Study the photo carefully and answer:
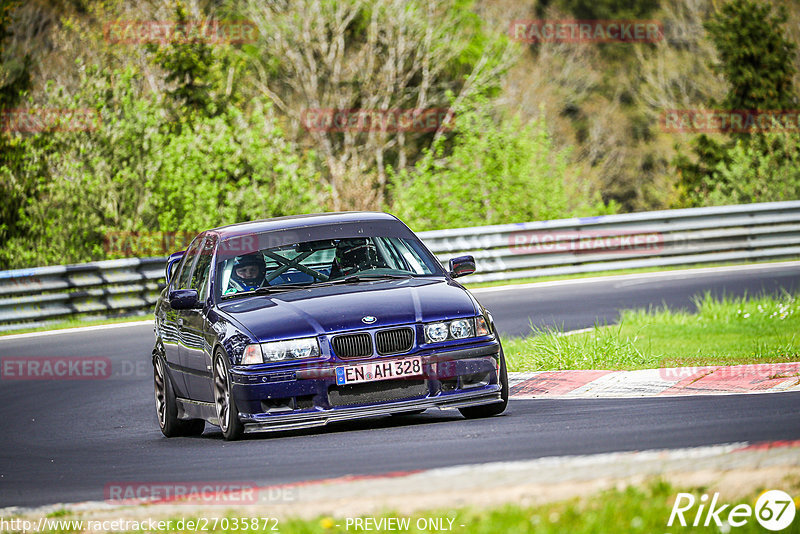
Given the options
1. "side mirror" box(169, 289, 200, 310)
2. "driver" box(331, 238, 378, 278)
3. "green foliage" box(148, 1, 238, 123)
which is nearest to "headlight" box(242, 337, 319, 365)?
"driver" box(331, 238, 378, 278)

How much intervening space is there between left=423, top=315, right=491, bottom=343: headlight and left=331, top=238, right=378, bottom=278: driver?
126cm

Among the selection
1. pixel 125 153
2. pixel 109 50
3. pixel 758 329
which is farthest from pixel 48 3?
pixel 758 329

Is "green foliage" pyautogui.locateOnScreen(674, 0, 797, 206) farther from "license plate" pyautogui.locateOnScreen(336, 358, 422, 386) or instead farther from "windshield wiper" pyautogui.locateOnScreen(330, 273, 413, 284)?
"license plate" pyautogui.locateOnScreen(336, 358, 422, 386)

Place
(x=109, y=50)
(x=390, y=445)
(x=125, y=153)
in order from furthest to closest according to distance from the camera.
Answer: (x=109, y=50) → (x=125, y=153) → (x=390, y=445)

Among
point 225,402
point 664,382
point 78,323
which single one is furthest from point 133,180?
point 225,402

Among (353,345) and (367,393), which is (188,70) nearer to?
(353,345)

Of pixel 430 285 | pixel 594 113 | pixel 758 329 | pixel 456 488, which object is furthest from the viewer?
pixel 594 113

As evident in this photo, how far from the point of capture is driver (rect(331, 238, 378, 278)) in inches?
388

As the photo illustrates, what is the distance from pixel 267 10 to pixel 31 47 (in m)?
8.28

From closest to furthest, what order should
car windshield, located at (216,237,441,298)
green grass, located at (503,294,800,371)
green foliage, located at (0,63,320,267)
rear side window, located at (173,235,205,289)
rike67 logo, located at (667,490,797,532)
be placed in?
rike67 logo, located at (667,490,797,532) < car windshield, located at (216,237,441,298) < rear side window, located at (173,235,205,289) < green grass, located at (503,294,800,371) < green foliage, located at (0,63,320,267)

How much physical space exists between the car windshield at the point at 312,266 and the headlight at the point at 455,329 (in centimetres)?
102

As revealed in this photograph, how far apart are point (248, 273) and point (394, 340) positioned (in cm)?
165

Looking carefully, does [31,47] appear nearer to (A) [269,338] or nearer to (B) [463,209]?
(B) [463,209]

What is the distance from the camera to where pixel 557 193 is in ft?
89.8
